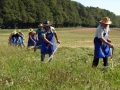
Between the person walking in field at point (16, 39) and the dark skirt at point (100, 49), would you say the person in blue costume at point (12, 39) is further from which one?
the dark skirt at point (100, 49)

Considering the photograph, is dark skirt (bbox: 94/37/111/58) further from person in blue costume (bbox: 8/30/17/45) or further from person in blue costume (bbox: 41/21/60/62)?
person in blue costume (bbox: 8/30/17/45)

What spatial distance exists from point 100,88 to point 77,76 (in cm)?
101

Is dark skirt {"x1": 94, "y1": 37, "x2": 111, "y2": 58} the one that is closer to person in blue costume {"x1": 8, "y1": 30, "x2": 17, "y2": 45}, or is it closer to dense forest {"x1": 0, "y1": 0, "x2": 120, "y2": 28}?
person in blue costume {"x1": 8, "y1": 30, "x2": 17, "y2": 45}

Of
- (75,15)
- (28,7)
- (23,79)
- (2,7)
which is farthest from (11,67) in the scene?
(75,15)

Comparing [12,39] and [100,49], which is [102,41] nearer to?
[100,49]

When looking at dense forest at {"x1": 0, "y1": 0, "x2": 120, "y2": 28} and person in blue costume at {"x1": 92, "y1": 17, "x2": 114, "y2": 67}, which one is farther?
dense forest at {"x1": 0, "y1": 0, "x2": 120, "y2": 28}

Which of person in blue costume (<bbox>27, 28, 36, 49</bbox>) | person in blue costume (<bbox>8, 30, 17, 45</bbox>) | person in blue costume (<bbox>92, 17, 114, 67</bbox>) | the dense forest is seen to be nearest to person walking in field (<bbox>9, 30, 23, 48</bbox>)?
person in blue costume (<bbox>8, 30, 17, 45</bbox>)

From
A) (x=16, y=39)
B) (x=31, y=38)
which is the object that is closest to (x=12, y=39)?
(x=16, y=39)

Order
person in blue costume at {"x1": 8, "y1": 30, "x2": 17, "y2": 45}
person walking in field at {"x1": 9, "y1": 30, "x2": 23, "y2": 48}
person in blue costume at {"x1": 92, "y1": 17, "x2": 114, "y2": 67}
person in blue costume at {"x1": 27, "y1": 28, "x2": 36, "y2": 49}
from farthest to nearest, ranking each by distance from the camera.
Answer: person walking in field at {"x1": 9, "y1": 30, "x2": 23, "y2": 48}
person in blue costume at {"x1": 8, "y1": 30, "x2": 17, "y2": 45}
person in blue costume at {"x1": 27, "y1": 28, "x2": 36, "y2": 49}
person in blue costume at {"x1": 92, "y1": 17, "x2": 114, "y2": 67}

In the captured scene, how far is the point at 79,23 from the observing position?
451 feet

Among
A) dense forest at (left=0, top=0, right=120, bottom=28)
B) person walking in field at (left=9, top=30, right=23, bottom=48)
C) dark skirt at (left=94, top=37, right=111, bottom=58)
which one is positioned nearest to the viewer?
dark skirt at (left=94, top=37, right=111, bottom=58)

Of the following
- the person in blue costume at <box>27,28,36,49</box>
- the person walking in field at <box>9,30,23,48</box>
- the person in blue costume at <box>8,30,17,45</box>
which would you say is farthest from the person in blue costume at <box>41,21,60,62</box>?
the person walking in field at <box>9,30,23,48</box>

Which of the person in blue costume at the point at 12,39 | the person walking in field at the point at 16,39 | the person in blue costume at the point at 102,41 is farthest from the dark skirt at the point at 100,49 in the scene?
the person walking in field at the point at 16,39

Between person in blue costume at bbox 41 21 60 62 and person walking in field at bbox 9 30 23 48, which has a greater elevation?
person in blue costume at bbox 41 21 60 62
